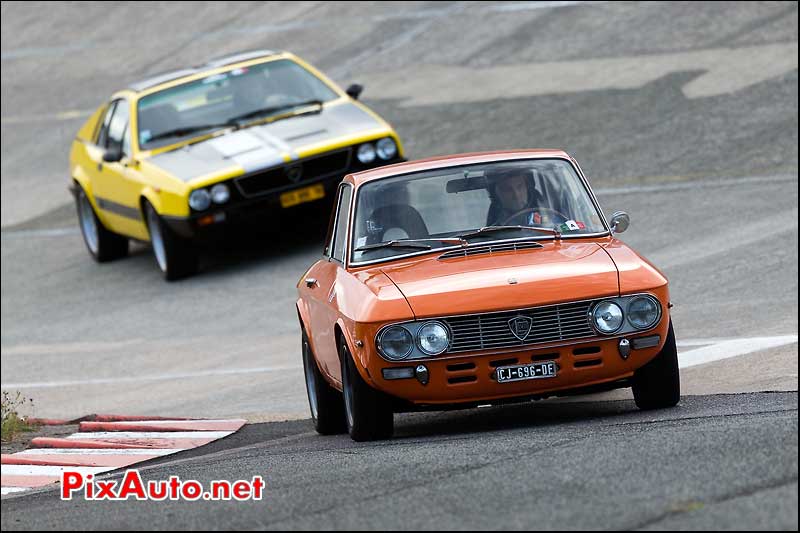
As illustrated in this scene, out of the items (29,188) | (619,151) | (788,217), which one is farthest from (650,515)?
(29,188)

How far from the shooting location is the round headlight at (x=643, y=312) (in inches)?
327

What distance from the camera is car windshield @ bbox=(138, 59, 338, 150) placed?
1766 cm

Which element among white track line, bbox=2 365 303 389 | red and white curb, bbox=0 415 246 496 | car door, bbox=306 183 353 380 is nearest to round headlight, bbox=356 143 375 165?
white track line, bbox=2 365 303 389

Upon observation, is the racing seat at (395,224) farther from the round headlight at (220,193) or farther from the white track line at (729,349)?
the round headlight at (220,193)

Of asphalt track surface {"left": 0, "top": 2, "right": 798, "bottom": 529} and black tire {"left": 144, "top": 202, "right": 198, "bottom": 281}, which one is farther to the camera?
black tire {"left": 144, "top": 202, "right": 198, "bottom": 281}

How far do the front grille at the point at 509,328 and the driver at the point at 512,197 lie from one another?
1.24 m

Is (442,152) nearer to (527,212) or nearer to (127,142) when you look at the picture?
(127,142)

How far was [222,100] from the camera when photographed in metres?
17.9

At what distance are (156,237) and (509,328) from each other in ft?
33.4

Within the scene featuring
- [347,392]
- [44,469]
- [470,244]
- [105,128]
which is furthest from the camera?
[105,128]

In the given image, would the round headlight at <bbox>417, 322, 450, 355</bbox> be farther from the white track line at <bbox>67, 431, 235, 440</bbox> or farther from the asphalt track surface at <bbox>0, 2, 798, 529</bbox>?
the white track line at <bbox>67, 431, 235, 440</bbox>

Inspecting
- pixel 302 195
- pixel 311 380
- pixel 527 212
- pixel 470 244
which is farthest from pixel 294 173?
pixel 470 244

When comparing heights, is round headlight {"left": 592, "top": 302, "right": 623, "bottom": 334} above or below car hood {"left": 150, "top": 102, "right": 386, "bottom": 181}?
above

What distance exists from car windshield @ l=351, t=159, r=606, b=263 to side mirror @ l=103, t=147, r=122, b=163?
28.5 feet
